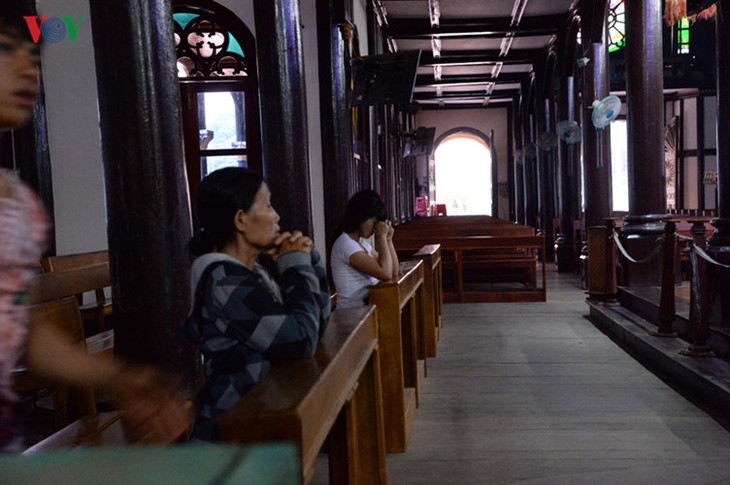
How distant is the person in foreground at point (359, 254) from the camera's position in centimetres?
412

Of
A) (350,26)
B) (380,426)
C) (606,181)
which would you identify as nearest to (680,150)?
(606,181)

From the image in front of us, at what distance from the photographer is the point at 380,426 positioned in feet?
8.77

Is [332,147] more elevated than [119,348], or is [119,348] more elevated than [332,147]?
[332,147]

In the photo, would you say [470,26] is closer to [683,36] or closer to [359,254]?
[683,36]

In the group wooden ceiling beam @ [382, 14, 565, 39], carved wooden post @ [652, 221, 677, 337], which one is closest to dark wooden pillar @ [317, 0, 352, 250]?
carved wooden post @ [652, 221, 677, 337]

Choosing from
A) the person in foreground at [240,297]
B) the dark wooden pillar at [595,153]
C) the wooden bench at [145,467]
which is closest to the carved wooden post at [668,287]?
the person in foreground at [240,297]

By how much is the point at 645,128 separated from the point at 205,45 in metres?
4.85

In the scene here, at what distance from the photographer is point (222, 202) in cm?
198

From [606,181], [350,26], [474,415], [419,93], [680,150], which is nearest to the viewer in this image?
[474,415]

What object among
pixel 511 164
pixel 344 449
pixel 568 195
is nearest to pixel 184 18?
pixel 344 449

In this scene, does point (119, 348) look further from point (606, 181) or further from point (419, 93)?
point (419, 93)

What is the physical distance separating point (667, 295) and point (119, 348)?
4.41 m

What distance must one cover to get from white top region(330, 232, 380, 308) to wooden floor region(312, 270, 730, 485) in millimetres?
831

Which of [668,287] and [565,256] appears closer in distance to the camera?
[668,287]
